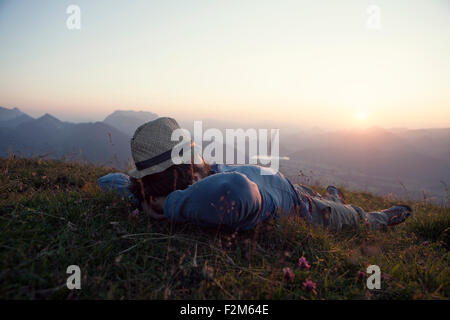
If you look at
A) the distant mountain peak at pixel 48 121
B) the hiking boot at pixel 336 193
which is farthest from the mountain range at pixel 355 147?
the hiking boot at pixel 336 193

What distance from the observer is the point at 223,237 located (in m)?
2.35

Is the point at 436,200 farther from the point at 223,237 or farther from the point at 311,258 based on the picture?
the point at 223,237

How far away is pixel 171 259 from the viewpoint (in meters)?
1.98

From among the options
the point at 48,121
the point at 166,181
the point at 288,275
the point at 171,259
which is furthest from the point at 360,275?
the point at 48,121

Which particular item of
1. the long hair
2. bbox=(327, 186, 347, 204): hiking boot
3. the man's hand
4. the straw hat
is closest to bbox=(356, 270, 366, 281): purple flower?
the long hair

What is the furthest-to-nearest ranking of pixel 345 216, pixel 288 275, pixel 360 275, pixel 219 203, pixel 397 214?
pixel 397 214 → pixel 345 216 → pixel 219 203 → pixel 360 275 → pixel 288 275

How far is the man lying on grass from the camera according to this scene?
207 centimetres

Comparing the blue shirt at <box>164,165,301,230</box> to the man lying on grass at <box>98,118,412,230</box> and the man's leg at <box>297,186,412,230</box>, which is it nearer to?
the man lying on grass at <box>98,118,412,230</box>

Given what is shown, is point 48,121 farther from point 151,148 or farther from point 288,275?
point 288,275

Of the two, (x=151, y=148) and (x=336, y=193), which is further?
(x=336, y=193)

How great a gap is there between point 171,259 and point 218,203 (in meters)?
0.66

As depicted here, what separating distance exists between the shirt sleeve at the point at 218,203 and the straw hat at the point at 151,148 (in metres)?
0.43
